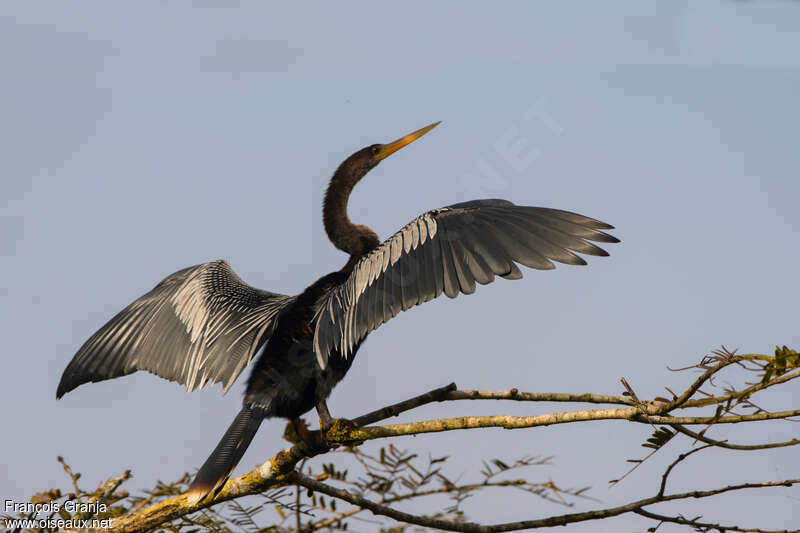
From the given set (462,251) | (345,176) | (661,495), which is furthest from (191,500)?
(345,176)

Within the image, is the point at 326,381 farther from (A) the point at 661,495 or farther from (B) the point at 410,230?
(A) the point at 661,495

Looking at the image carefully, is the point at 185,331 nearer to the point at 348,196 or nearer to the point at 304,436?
the point at 304,436

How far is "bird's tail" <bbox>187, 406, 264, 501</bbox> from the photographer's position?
10.7 feet

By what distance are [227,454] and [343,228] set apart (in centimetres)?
185

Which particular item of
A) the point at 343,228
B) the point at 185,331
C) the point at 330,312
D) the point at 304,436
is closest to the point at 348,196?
the point at 343,228

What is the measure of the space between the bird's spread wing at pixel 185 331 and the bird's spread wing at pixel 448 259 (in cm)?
47

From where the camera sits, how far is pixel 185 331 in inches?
178

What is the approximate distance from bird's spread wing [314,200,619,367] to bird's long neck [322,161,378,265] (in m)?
0.91

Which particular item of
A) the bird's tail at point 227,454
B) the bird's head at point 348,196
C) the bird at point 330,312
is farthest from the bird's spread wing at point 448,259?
the bird's head at point 348,196

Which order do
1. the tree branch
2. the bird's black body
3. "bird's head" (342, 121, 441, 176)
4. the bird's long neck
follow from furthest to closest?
1. "bird's head" (342, 121, 441, 176)
2. the bird's long neck
3. the bird's black body
4. the tree branch

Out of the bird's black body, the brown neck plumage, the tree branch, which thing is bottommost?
the tree branch

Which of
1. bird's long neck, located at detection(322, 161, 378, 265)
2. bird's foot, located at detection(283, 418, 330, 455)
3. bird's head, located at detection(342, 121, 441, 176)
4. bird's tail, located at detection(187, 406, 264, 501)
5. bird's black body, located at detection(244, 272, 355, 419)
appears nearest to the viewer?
bird's tail, located at detection(187, 406, 264, 501)

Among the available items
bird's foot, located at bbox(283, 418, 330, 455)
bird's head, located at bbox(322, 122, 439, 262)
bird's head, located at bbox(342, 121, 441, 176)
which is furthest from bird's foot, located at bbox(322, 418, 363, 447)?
bird's head, located at bbox(342, 121, 441, 176)

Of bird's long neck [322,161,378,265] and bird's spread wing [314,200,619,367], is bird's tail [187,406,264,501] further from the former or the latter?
bird's long neck [322,161,378,265]
